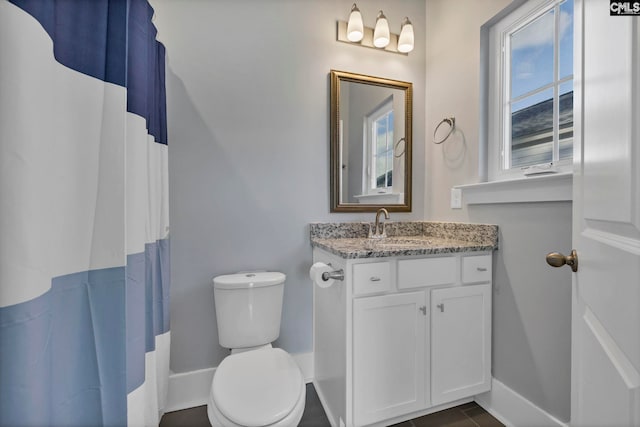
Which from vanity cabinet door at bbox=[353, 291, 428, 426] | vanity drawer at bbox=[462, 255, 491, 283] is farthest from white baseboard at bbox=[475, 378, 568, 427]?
vanity drawer at bbox=[462, 255, 491, 283]

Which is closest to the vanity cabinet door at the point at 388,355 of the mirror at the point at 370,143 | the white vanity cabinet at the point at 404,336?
the white vanity cabinet at the point at 404,336

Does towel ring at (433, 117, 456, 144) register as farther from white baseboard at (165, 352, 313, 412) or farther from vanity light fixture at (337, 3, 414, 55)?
white baseboard at (165, 352, 313, 412)

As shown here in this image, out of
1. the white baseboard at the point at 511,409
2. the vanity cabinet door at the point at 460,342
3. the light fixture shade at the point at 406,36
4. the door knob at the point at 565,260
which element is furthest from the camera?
the light fixture shade at the point at 406,36

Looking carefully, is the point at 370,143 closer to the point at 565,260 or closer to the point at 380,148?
the point at 380,148

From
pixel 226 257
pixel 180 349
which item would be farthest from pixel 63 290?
pixel 180 349

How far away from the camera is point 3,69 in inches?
18.1

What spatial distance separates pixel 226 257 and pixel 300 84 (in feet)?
3.78

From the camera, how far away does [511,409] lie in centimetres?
138

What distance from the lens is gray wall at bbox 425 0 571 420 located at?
1.19 metres

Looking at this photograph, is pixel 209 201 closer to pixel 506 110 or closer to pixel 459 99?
pixel 459 99

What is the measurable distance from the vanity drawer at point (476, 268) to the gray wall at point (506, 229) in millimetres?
57

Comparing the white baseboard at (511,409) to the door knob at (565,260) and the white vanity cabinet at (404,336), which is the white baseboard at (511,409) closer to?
the white vanity cabinet at (404,336)

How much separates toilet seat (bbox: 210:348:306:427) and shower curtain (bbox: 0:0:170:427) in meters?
0.31

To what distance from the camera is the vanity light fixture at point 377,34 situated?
1.72m
